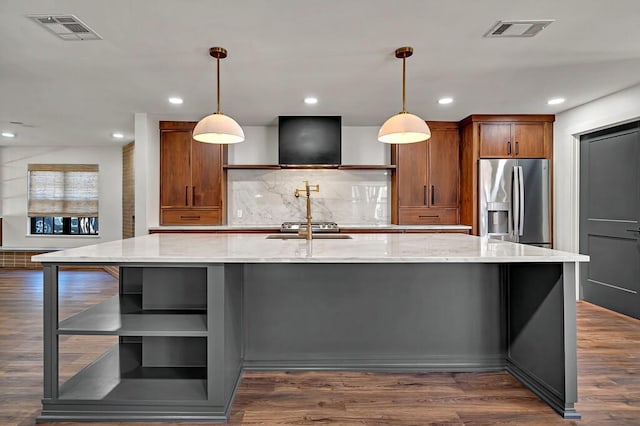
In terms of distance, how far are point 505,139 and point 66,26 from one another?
453 cm

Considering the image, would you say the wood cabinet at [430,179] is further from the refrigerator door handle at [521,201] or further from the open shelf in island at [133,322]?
the open shelf in island at [133,322]

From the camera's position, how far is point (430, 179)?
527 centimetres

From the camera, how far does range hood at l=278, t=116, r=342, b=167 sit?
16.3ft

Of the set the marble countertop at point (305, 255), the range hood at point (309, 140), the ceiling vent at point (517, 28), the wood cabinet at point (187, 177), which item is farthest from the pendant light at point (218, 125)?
the wood cabinet at point (187, 177)

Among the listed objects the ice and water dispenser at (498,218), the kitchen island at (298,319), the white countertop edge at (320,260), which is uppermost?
the ice and water dispenser at (498,218)

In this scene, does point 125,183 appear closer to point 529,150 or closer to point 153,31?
point 153,31

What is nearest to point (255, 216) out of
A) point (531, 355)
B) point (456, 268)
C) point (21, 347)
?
point (21, 347)

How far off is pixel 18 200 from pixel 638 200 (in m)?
9.19

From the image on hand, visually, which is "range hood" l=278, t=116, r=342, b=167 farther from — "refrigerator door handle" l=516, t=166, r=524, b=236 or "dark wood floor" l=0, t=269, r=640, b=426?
"dark wood floor" l=0, t=269, r=640, b=426

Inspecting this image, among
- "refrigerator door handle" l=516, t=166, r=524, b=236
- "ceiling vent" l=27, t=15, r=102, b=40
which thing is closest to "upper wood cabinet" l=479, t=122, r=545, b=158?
"refrigerator door handle" l=516, t=166, r=524, b=236

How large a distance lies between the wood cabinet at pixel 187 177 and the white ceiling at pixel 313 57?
15.1 inches

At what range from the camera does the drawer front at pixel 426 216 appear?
528 centimetres

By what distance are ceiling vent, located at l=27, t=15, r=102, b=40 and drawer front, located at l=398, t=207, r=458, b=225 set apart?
12.6ft

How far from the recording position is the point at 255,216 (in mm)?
5617
